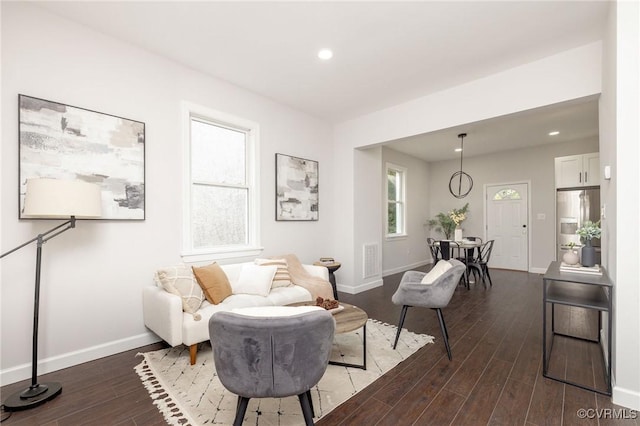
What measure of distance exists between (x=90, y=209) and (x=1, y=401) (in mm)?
1435

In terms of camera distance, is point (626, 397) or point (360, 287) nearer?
point (626, 397)

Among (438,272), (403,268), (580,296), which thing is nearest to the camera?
(580,296)

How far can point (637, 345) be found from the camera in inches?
74.6

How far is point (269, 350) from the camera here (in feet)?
4.54

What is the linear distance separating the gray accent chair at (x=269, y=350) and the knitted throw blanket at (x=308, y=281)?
6.81 feet

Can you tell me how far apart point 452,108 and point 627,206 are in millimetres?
2292

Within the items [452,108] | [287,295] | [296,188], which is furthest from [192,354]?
[452,108]

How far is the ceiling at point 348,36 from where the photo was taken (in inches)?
95.3

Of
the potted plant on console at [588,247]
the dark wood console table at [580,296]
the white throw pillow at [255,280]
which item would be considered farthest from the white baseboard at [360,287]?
the potted plant on console at [588,247]

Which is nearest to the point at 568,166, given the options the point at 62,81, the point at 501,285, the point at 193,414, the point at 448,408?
the point at 501,285

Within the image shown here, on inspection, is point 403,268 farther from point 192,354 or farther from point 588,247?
point 192,354

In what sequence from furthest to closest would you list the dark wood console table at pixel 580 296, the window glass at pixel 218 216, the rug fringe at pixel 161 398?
the window glass at pixel 218 216, the dark wood console table at pixel 580 296, the rug fringe at pixel 161 398

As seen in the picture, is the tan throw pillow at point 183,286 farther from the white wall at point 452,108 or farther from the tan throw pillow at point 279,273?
the white wall at point 452,108

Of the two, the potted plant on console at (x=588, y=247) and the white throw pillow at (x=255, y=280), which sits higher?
the potted plant on console at (x=588, y=247)
